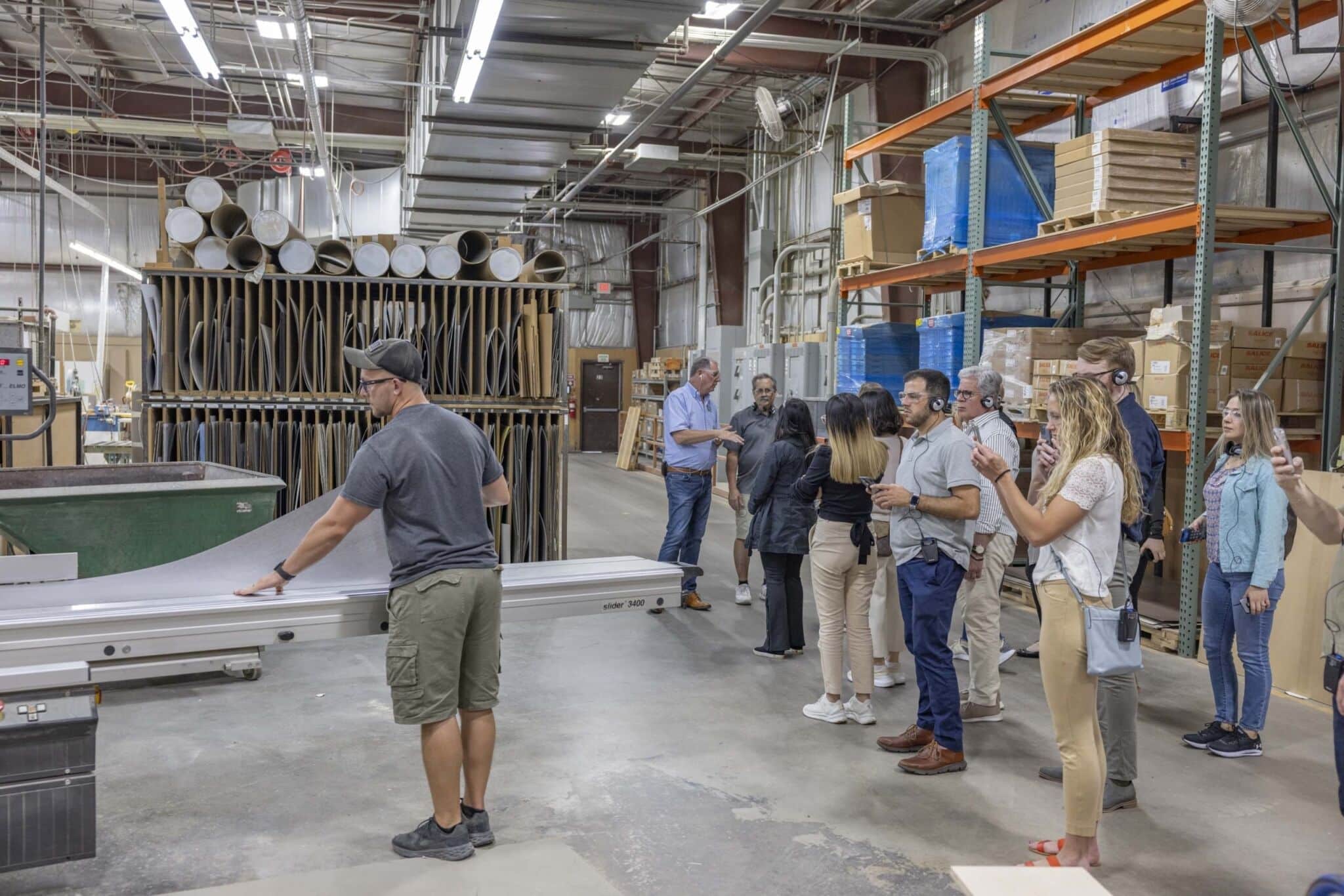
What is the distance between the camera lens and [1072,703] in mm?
3387

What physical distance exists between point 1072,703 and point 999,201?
19.5ft

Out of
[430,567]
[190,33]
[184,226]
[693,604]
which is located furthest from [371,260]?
[430,567]

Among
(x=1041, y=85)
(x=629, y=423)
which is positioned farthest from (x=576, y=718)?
(x=629, y=423)

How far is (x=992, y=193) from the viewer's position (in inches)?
329

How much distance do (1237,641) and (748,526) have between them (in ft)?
12.1

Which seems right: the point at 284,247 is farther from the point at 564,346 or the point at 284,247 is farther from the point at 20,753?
the point at 20,753

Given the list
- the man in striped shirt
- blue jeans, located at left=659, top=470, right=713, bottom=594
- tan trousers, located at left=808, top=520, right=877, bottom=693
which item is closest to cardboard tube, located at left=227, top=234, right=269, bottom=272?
blue jeans, located at left=659, top=470, right=713, bottom=594

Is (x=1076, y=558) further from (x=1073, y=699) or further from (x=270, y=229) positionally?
(x=270, y=229)

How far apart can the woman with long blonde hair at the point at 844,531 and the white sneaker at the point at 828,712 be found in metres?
0.15

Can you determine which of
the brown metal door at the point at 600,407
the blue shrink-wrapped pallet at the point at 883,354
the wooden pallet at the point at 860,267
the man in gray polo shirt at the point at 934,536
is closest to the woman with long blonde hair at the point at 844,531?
the man in gray polo shirt at the point at 934,536

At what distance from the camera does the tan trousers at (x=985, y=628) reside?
17.4 feet

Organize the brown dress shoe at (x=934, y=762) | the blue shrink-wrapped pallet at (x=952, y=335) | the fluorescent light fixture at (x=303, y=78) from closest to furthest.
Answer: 1. the brown dress shoe at (x=934, y=762)
2. the blue shrink-wrapped pallet at (x=952, y=335)
3. the fluorescent light fixture at (x=303, y=78)

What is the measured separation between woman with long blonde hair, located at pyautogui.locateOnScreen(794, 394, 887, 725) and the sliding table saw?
106cm

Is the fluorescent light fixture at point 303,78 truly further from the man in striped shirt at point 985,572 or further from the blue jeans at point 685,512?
the man in striped shirt at point 985,572
